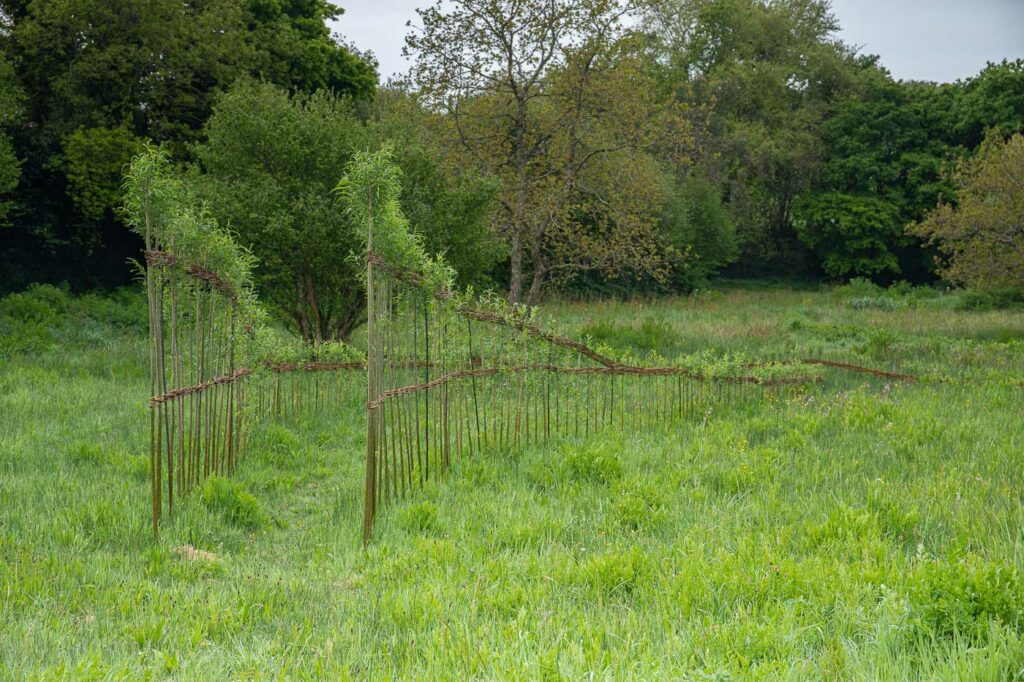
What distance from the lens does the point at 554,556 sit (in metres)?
4.75

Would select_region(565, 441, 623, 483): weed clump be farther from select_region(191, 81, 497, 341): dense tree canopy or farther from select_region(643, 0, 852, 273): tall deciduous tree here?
select_region(643, 0, 852, 273): tall deciduous tree

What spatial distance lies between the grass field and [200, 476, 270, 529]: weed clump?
0.8 inches

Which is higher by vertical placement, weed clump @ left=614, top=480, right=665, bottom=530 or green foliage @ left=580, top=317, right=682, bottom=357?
green foliage @ left=580, top=317, right=682, bottom=357

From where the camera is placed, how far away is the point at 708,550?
4.75 m

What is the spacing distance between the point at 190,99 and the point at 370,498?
64.6 ft

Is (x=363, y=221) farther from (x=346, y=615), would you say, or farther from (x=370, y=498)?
(x=346, y=615)

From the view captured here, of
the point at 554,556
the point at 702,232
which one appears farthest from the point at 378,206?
the point at 702,232

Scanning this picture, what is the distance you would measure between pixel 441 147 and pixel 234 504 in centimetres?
1226

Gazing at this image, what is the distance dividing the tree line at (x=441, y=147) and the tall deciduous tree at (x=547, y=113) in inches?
2.1

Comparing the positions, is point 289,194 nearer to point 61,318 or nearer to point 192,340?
point 192,340

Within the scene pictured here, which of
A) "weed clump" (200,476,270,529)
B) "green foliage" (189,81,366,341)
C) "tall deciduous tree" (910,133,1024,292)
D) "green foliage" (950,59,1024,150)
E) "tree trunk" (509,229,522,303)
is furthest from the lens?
"green foliage" (950,59,1024,150)

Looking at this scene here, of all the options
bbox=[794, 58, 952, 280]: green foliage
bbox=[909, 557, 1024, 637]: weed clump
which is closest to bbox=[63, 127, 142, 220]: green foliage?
bbox=[909, 557, 1024, 637]: weed clump

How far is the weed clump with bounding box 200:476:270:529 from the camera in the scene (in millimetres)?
5918

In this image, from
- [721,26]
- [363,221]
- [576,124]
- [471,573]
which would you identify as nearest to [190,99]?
[576,124]
